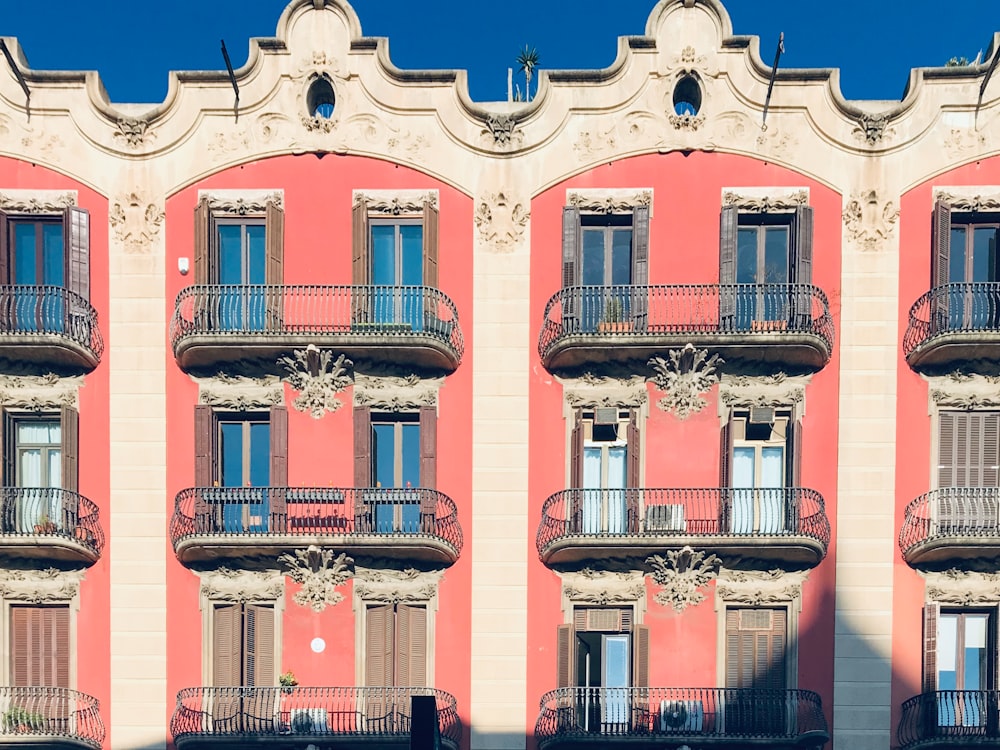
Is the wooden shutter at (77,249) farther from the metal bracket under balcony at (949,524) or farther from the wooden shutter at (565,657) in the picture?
the metal bracket under balcony at (949,524)

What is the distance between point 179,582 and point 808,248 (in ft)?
45.7

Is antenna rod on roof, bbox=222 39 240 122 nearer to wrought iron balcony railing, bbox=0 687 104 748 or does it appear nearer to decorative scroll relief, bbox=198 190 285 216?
decorative scroll relief, bbox=198 190 285 216

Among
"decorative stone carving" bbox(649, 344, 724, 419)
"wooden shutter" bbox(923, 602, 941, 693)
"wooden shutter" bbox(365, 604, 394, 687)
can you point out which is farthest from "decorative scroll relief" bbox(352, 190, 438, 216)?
"wooden shutter" bbox(923, 602, 941, 693)

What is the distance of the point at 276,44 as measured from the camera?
20.9m

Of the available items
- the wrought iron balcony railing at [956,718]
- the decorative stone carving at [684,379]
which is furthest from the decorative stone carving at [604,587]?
the wrought iron balcony railing at [956,718]

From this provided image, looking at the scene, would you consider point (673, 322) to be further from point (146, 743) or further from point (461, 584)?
point (146, 743)

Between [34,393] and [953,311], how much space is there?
18.0 meters

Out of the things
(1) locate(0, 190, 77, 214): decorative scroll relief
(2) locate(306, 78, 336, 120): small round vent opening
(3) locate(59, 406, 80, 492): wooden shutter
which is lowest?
(3) locate(59, 406, 80, 492): wooden shutter

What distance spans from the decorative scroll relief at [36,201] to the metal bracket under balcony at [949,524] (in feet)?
58.2

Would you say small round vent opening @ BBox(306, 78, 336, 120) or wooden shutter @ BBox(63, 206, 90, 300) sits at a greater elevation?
small round vent opening @ BBox(306, 78, 336, 120)

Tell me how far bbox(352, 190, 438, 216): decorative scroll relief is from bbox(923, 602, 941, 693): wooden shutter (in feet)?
40.9

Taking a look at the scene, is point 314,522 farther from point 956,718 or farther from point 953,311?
point 953,311

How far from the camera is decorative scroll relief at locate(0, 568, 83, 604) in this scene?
20.2 metres

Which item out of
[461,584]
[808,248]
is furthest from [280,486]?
[808,248]
